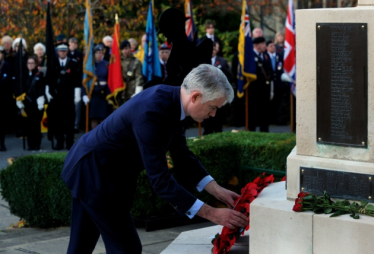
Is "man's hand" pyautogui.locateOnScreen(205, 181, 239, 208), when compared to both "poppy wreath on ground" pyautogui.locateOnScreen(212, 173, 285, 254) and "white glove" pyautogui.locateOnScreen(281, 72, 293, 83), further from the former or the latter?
"white glove" pyautogui.locateOnScreen(281, 72, 293, 83)

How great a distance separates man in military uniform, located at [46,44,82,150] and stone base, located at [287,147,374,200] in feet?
30.9

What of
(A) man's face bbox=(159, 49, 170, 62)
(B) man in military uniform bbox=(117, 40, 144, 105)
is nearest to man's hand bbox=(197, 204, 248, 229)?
(A) man's face bbox=(159, 49, 170, 62)

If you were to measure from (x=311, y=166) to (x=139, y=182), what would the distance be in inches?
113

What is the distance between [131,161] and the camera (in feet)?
13.8

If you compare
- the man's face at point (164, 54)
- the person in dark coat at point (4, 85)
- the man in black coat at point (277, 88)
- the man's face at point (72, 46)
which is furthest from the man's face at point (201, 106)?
the man in black coat at point (277, 88)

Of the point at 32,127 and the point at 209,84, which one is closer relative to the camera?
the point at 209,84

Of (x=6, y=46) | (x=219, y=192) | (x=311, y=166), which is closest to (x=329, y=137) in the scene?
(x=311, y=166)

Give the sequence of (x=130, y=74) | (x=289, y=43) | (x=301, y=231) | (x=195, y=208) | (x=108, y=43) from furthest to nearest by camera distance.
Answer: (x=108, y=43) < (x=289, y=43) < (x=130, y=74) < (x=301, y=231) < (x=195, y=208)

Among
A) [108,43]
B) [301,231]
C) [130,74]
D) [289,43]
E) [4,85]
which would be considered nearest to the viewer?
[301,231]

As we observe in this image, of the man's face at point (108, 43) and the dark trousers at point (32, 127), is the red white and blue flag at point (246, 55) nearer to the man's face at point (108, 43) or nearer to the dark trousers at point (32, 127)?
the man's face at point (108, 43)

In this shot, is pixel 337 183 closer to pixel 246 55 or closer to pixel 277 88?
pixel 246 55

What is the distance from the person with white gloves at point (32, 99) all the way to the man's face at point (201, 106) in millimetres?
9755

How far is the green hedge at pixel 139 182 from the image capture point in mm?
7129

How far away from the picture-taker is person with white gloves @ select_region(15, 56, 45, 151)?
1333 centimetres
